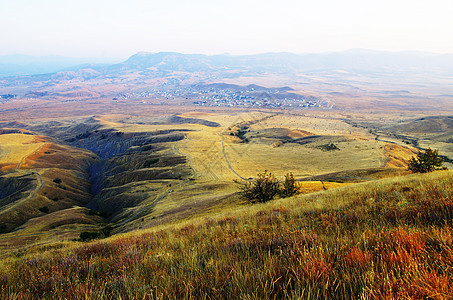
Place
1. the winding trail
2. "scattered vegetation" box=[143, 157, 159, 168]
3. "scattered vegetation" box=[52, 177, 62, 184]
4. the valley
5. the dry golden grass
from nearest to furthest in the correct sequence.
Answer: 1. the valley
2. the winding trail
3. "scattered vegetation" box=[52, 177, 62, 184]
4. "scattered vegetation" box=[143, 157, 159, 168]
5. the dry golden grass

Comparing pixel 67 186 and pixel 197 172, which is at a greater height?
pixel 197 172

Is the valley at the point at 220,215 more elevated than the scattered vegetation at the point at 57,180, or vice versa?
the valley at the point at 220,215

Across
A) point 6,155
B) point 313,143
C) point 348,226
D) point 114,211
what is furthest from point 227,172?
point 6,155

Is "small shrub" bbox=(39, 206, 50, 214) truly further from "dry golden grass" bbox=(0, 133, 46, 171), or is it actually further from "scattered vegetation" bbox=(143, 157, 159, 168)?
"dry golden grass" bbox=(0, 133, 46, 171)

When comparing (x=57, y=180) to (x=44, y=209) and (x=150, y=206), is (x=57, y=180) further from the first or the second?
(x=150, y=206)

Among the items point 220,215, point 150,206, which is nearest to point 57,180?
point 150,206

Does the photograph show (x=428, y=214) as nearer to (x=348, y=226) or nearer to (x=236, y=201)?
(x=348, y=226)

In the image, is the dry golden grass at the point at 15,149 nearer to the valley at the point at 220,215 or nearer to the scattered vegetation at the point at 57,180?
the valley at the point at 220,215

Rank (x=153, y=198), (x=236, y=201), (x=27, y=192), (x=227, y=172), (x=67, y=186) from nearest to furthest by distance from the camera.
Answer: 1. (x=236, y=201)
2. (x=153, y=198)
3. (x=27, y=192)
4. (x=227, y=172)
5. (x=67, y=186)

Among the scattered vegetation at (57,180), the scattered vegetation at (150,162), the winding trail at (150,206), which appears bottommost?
the scattered vegetation at (57,180)

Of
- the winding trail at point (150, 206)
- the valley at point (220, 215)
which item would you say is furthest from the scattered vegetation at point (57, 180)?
the winding trail at point (150, 206)

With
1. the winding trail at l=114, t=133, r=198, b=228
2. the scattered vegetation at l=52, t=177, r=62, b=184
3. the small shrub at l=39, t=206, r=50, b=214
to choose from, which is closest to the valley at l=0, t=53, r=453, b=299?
the small shrub at l=39, t=206, r=50, b=214
